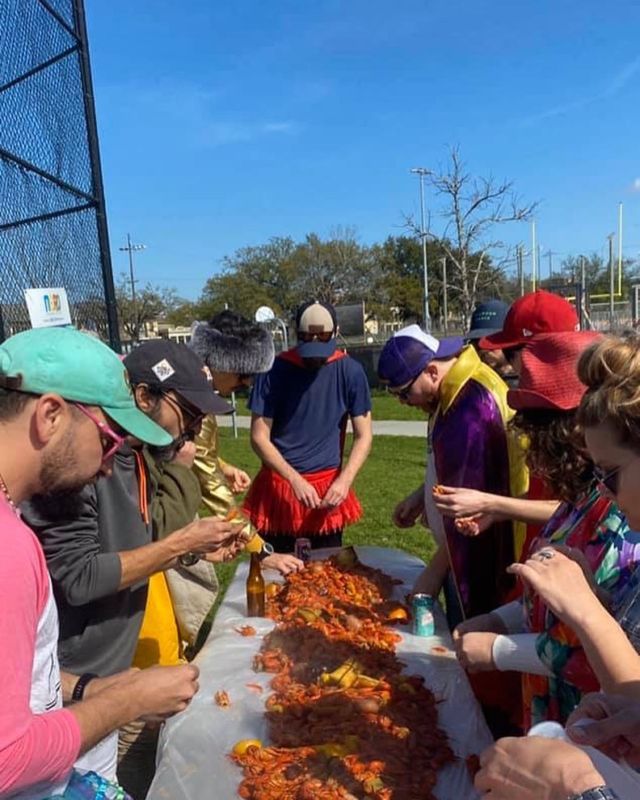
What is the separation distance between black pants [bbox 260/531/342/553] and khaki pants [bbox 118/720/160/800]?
4.74ft

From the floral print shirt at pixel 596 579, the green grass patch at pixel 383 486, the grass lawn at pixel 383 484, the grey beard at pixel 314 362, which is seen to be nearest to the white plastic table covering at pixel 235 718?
the floral print shirt at pixel 596 579

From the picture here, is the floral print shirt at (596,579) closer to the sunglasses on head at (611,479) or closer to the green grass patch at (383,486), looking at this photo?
the sunglasses on head at (611,479)

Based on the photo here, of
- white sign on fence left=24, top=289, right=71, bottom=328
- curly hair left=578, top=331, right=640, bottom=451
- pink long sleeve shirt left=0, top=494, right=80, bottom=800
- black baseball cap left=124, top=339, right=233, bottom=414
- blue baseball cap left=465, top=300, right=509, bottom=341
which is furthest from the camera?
blue baseball cap left=465, top=300, right=509, bottom=341

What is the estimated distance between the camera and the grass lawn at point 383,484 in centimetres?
648

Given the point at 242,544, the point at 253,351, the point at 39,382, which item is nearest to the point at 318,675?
the point at 242,544

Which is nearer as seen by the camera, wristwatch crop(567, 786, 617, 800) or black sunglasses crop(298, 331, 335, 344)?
wristwatch crop(567, 786, 617, 800)

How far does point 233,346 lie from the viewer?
3.38m

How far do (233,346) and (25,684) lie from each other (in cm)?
237

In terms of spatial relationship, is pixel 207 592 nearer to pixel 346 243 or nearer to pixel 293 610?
pixel 293 610

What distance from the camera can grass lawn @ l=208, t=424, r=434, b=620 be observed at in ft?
21.3

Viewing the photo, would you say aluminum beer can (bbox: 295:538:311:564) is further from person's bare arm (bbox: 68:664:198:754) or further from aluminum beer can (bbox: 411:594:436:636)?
person's bare arm (bbox: 68:664:198:754)

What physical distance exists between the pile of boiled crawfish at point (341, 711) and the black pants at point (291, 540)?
1.00 m

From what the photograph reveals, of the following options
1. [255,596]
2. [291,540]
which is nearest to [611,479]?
[255,596]

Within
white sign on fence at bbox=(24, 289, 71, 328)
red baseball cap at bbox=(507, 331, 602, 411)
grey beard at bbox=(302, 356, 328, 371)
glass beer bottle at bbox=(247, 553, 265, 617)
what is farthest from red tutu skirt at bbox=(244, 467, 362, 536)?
red baseball cap at bbox=(507, 331, 602, 411)
